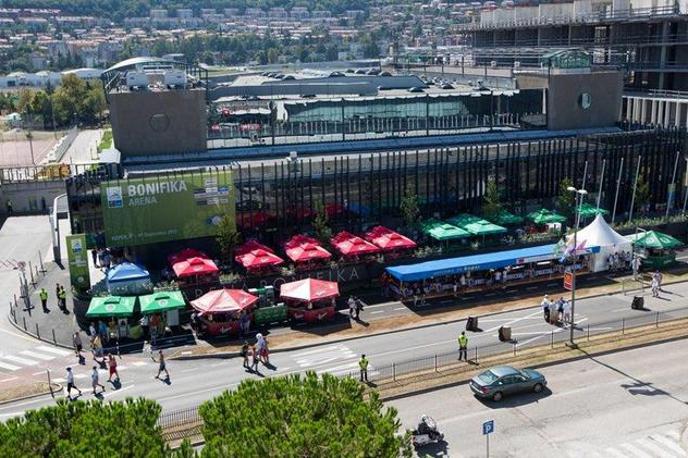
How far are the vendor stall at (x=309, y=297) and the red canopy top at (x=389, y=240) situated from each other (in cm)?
599

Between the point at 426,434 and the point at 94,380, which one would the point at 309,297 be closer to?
the point at 94,380

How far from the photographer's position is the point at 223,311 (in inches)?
1515

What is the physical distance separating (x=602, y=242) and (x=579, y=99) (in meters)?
20.8

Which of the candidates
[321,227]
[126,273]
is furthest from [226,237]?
[126,273]

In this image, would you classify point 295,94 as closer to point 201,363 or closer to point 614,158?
point 614,158

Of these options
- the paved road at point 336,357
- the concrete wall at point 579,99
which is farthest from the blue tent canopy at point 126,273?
the concrete wall at point 579,99

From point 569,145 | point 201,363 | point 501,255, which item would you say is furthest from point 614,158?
point 201,363

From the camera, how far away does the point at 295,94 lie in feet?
254

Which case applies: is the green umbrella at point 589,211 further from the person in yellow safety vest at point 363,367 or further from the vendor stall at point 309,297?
the person in yellow safety vest at point 363,367

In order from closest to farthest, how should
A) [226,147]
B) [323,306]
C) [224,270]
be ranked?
[323,306] < [224,270] < [226,147]

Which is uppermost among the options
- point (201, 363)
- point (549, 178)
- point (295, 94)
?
point (295, 94)

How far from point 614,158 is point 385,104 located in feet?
59.5

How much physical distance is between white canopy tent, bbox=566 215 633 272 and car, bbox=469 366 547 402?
710 inches

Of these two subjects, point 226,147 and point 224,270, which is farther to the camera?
point 226,147
